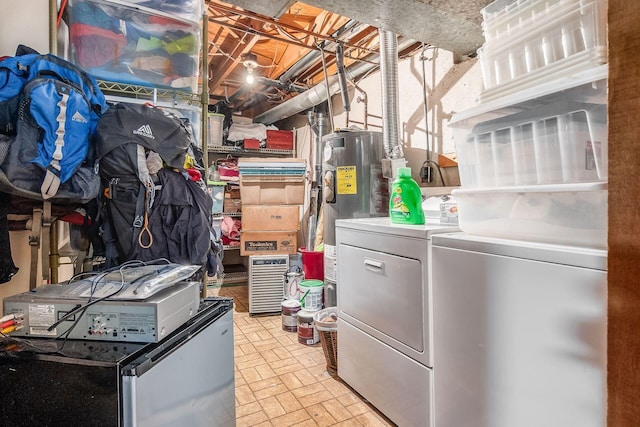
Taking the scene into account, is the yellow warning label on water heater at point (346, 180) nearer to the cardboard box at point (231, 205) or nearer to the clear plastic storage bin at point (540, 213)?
the clear plastic storage bin at point (540, 213)

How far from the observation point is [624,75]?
1.49 ft

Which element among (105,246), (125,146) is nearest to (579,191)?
(125,146)

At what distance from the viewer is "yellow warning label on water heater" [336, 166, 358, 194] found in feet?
8.00

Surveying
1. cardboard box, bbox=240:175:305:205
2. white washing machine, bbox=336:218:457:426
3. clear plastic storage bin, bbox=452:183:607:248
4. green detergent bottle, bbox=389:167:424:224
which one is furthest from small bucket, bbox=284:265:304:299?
clear plastic storage bin, bbox=452:183:607:248

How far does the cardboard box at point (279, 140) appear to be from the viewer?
436 centimetres

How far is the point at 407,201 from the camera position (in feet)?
5.39

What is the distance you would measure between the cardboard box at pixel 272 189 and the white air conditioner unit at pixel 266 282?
0.57 m

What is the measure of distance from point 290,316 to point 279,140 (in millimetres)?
2477

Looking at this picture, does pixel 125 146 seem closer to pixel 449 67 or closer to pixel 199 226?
pixel 199 226

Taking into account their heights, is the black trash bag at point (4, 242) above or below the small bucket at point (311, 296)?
above

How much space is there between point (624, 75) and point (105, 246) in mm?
1609

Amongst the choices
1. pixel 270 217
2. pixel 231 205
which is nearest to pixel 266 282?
pixel 270 217

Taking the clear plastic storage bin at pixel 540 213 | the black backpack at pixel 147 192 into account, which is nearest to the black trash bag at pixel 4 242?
the black backpack at pixel 147 192

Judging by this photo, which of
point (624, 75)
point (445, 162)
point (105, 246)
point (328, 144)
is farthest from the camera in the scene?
point (328, 144)
